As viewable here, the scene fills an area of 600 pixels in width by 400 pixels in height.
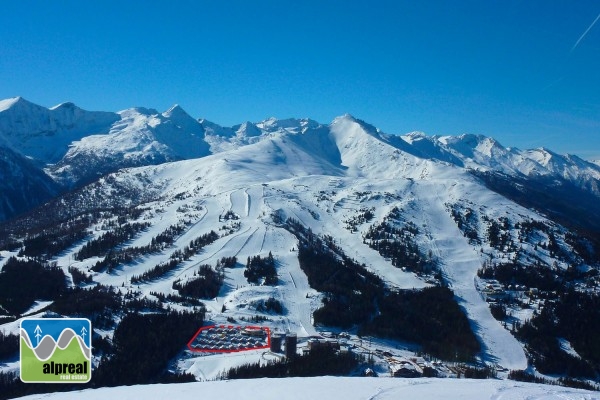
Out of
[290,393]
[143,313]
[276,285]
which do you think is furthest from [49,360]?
[276,285]

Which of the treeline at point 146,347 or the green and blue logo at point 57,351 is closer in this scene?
the green and blue logo at point 57,351

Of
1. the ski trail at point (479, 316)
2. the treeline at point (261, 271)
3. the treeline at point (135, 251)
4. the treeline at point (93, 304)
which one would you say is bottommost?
the ski trail at point (479, 316)

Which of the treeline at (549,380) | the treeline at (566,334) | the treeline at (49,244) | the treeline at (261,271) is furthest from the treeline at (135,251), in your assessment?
the treeline at (566,334)

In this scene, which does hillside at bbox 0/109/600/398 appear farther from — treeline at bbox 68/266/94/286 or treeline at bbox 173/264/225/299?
treeline at bbox 68/266/94/286

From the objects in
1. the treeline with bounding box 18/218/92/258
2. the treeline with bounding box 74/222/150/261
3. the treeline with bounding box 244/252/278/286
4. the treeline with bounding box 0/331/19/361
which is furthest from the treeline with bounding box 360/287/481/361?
the treeline with bounding box 18/218/92/258

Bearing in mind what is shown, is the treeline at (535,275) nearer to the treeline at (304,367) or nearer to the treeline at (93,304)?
the treeline at (304,367)

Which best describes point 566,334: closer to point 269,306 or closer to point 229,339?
point 269,306
